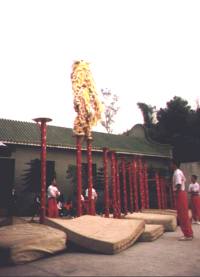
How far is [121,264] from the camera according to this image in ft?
14.7

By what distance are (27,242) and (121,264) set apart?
4.16ft

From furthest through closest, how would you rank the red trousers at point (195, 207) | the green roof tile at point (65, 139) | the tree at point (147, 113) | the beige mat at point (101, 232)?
the tree at point (147, 113), the green roof tile at point (65, 139), the red trousers at point (195, 207), the beige mat at point (101, 232)

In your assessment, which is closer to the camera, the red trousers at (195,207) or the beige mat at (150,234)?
the beige mat at (150,234)

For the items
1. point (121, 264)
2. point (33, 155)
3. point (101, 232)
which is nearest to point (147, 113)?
point (33, 155)

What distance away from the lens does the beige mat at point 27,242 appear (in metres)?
4.39

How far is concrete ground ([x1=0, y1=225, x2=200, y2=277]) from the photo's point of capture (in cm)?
401

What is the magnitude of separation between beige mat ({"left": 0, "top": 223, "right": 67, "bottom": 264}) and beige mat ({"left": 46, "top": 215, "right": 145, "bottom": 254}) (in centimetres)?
28

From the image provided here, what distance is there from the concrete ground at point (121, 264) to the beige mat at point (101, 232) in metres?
0.13

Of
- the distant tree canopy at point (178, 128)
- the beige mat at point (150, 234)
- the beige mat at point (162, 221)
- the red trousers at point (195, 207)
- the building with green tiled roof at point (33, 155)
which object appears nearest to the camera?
the beige mat at point (150, 234)

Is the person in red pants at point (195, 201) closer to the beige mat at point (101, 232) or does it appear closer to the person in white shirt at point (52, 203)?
the person in white shirt at point (52, 203)

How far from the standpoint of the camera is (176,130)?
30328 millimetres

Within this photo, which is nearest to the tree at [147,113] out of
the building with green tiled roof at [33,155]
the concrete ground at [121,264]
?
the building with green tiled roof at [33,155]

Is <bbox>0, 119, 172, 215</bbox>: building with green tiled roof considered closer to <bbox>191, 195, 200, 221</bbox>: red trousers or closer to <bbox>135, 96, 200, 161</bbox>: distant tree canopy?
<bbox>191, 195, 200, 221</bbox>: red trousers

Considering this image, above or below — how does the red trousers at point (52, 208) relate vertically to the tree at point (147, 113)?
below
